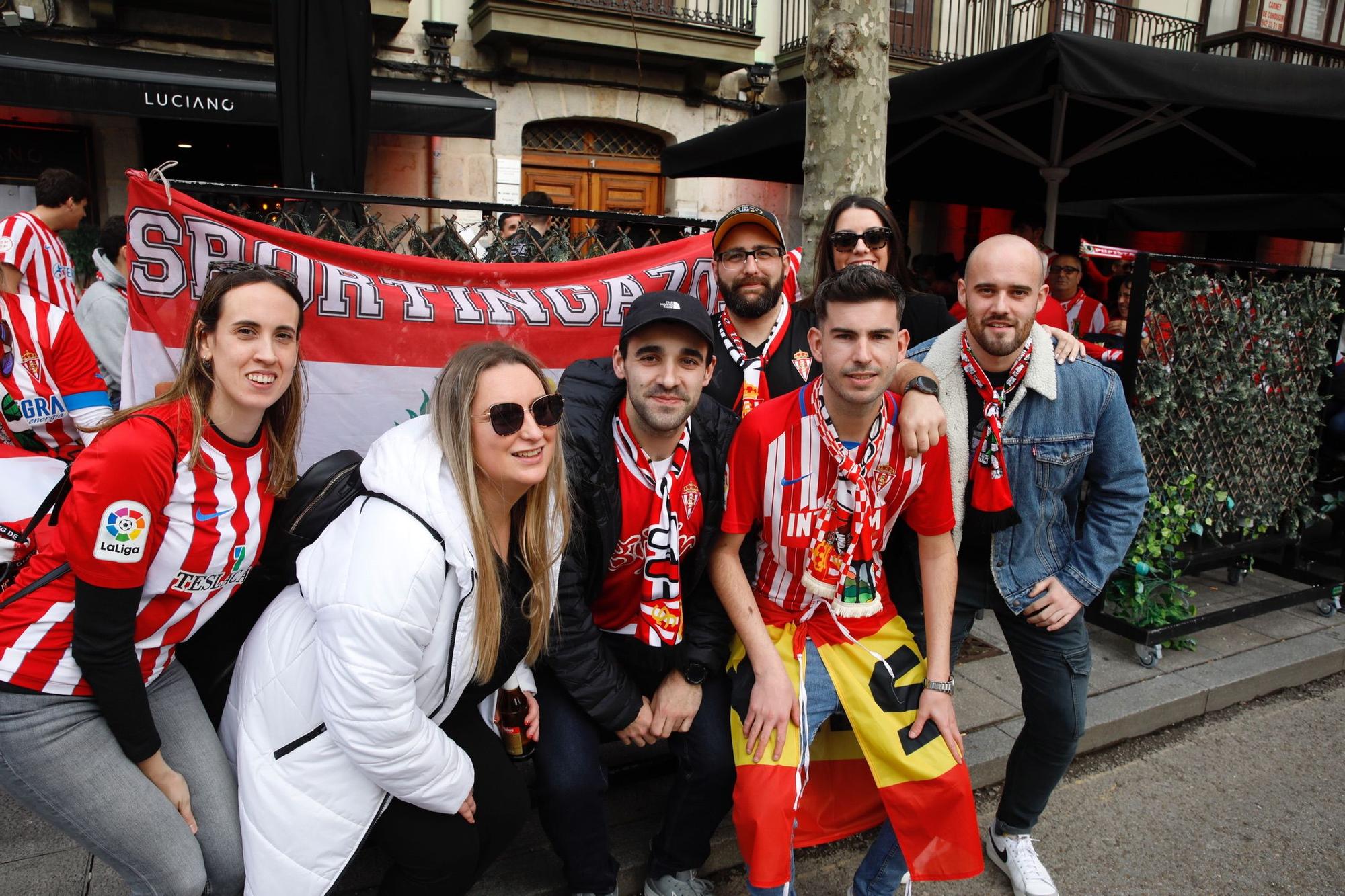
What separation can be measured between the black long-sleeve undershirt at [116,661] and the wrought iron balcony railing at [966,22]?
12.9m

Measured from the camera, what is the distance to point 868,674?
254 centimetres

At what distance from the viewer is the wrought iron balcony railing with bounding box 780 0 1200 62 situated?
43.0ft

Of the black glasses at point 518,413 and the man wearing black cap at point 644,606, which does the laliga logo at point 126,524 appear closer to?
the black glasses at point 518,413

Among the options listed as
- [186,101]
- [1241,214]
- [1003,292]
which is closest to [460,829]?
[1003,292]

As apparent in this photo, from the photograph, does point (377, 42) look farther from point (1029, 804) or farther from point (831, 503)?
point (1029, 804)

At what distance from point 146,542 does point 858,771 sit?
2114 mm

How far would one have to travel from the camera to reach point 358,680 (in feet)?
6.13

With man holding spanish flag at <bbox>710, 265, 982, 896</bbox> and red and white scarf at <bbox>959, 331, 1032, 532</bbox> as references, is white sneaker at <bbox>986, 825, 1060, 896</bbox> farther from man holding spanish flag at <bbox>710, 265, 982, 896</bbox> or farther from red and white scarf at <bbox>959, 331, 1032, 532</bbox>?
red and white scarf at <bbox>959, 331, 1032, 532</bbox>

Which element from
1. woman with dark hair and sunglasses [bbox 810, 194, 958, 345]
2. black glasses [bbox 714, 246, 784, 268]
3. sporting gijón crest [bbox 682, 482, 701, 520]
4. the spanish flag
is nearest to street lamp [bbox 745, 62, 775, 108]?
woman with dark hair and sunglasses [bbox 810, 194, 958, 345]

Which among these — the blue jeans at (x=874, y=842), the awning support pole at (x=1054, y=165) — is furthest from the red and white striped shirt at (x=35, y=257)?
the awning support pole at (x=1054, y=165)

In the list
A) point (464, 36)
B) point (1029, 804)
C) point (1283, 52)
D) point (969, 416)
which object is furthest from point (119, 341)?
point (1283, 52)

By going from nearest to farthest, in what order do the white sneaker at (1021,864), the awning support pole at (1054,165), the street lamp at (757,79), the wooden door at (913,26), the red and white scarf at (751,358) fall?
the white sneaker at (1021,864)
the red and white scarf at (751,358)
the awning support pole at (1054,165)
the street lamp at (757,79)
the wooden door at (913,26)

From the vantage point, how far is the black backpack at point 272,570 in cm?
218

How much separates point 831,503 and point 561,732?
103 cm
